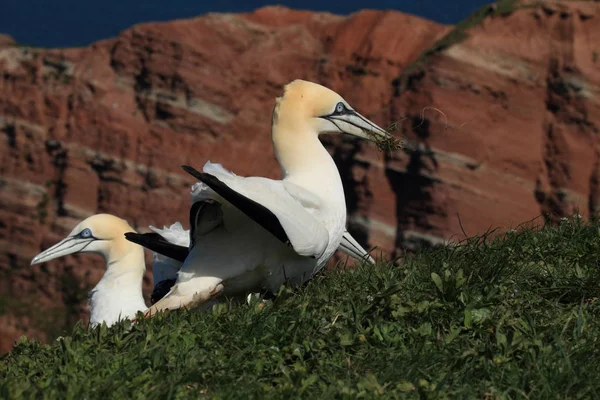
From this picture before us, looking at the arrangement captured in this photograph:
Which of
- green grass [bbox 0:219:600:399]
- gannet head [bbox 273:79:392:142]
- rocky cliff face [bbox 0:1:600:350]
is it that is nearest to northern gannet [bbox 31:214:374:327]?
gannet head [bbox 273:79:392:142]

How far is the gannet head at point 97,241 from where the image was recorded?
11.7 meters

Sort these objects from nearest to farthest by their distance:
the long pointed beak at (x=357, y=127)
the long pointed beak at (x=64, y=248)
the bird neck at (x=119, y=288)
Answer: the long pointed beak at (x=357, y=127), the bird neck at (x=119, y=288), the long pointed beak at (x=64, y=248)

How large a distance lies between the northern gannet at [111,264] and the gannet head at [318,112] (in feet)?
8.68

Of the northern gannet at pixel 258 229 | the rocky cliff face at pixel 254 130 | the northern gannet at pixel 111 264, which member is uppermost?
the northern gannet at pixel 258 229

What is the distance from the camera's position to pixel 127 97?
156 feet

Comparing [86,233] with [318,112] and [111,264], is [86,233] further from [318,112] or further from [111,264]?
[318,112]

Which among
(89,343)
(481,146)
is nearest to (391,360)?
(89,343)

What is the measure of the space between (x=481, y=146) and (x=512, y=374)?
39.2 metres

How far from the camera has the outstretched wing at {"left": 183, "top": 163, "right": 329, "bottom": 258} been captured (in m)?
6.06

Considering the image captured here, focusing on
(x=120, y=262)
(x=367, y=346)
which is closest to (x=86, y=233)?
(x=120, y=262)

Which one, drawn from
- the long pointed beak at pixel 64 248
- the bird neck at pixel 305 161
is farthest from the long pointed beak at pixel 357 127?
the long pointed beak at pixel 64 248

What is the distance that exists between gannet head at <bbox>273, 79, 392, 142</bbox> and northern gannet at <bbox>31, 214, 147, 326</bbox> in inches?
104

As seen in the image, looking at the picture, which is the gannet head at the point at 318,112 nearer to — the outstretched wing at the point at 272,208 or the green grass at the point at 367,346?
the outstretched wing at the point at 272,208

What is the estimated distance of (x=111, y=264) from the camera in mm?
11242
